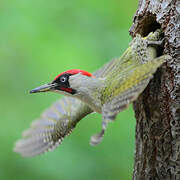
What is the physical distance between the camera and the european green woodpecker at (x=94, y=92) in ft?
11.6

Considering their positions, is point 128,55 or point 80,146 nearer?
point 128,55

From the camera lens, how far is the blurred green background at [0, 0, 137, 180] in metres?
5.47

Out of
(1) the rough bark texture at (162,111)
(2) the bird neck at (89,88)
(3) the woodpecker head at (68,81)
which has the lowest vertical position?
(1) the rough bark texture at (162,111)

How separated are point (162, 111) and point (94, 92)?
870 millimetres

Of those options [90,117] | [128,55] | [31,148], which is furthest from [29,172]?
[128,55]

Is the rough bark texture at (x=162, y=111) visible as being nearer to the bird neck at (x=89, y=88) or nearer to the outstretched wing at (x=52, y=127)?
the bird neck at (x=89, y=88)

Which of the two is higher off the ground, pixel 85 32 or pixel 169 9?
pixel 85 32

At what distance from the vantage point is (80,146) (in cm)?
544

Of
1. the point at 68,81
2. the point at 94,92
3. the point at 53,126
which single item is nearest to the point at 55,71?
the point at 53,126

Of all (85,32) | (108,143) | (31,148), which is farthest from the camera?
(85,32)

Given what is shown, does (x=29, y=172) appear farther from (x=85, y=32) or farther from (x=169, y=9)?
(x=169, y=9)

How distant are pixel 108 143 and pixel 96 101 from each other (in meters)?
1.31

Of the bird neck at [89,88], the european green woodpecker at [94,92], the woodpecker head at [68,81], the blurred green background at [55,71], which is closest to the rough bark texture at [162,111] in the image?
the european green woodpecker at [94,92]

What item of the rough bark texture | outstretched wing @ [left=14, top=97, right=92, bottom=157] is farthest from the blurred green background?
the rough bark texture
